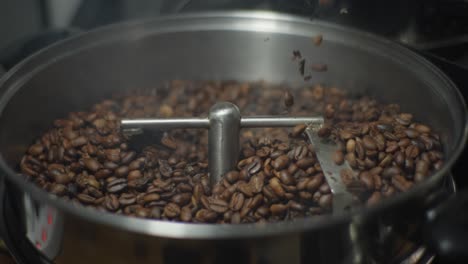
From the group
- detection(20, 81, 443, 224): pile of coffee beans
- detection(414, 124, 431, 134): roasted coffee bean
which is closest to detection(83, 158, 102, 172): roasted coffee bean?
detection(20, 81, 443, 224): pile of coffee beans

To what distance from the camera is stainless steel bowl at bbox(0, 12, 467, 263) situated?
643 millimetres

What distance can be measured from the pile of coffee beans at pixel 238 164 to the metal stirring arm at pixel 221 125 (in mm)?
32

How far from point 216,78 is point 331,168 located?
1.81ft

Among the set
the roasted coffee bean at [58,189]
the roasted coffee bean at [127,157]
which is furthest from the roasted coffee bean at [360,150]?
the roasted coffee bean at [58,189]

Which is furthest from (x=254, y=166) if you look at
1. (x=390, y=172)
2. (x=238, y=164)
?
(x=390, y=172)

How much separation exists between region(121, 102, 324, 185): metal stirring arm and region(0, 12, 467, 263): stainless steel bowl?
10.6 inches

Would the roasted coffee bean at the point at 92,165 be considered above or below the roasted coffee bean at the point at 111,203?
above

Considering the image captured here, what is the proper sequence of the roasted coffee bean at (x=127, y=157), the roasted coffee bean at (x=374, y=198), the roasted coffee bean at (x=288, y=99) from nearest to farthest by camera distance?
1. the roasted coffee bean at (x=374, y=198)
2. the roasted coffee bean at (x=127, y=157)
3. the roasted coffee bean at (x=288, y=99)

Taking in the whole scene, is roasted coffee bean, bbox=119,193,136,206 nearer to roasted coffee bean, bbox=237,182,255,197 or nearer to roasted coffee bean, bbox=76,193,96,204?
roasted coffee bean, bbox=76,193,96,204

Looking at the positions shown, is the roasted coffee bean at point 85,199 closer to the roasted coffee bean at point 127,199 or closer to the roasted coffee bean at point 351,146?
the roasted coffee bean at point 127,199

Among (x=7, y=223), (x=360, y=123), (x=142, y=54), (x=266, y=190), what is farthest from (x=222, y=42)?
(x=7, y=223)

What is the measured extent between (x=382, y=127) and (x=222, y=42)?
0.47 meters

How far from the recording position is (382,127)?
108cm

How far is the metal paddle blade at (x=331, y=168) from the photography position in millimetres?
891
